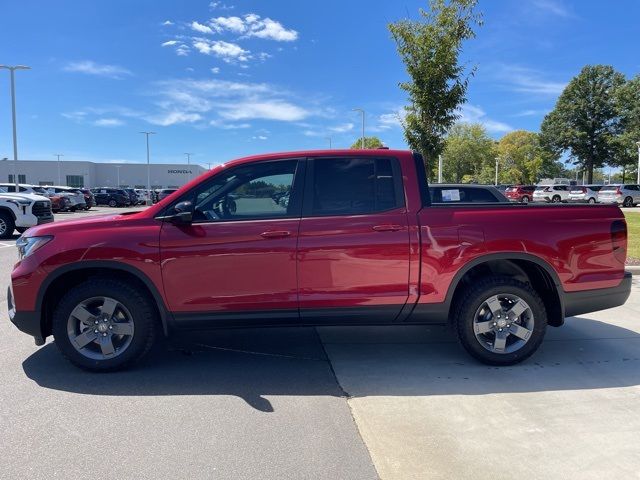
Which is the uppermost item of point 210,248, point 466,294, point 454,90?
point 454,90

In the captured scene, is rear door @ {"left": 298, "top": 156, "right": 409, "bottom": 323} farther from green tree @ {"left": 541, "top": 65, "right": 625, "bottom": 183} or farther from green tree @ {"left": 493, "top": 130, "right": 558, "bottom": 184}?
green tree @ {"left": 493, "top": 130, "right": 558, "bottom": 184}

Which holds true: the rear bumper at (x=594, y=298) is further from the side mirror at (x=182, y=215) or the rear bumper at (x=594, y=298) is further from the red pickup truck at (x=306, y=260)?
the side mirror at (x=182, y=215)

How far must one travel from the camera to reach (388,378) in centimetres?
439

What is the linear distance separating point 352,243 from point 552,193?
4341 centimetres

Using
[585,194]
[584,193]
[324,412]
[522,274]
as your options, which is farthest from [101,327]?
[584,193]

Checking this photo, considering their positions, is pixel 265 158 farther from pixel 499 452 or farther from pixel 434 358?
pixel 499 452

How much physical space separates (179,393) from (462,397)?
2.25 metres

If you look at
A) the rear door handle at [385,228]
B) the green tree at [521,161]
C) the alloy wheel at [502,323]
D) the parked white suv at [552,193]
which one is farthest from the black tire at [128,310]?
the green tree at [521,161]

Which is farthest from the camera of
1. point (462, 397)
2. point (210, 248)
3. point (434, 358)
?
point (434, 358)

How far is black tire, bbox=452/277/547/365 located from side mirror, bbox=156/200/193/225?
2502mm

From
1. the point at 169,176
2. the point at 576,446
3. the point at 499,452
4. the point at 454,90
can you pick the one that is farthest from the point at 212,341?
the point at 169,176

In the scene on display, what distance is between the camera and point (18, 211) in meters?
15.3

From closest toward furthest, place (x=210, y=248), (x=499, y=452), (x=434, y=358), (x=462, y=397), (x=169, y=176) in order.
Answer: (x=499, y=452), (x=462, y=397), (x=210, y=248), (x=434, y=358), (x=169, y=176)

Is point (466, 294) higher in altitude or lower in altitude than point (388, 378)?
higher
